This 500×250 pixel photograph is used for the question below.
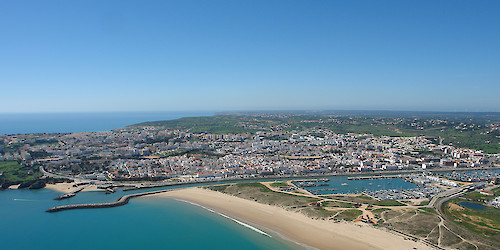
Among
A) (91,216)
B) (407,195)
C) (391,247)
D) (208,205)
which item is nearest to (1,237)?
(91,216)

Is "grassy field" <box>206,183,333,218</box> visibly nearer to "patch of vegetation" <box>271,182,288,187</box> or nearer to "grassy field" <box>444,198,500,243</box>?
"patch of vegetation" <box>271,182,288,187</box>

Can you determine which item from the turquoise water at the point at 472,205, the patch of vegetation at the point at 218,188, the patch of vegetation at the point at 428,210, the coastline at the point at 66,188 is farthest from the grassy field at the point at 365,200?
the coastline at the point at 66,188

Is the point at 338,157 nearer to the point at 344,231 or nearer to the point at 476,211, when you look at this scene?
the point at 476,211

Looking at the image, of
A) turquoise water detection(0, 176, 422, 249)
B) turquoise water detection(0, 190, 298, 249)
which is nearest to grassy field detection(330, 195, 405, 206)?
turquoise water detection(0, 176, 422, 249)

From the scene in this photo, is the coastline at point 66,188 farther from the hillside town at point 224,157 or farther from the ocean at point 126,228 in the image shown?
the hillside town at point 224,157

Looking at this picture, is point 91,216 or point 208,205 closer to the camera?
point 91,216

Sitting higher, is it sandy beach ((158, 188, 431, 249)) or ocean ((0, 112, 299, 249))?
sandy beach ((158, 188, 431, 249))
